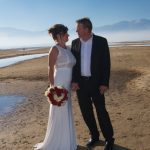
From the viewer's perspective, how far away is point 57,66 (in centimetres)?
740

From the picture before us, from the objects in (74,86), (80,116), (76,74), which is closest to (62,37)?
(76,74)

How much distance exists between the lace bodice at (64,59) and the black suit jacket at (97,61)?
13 cm

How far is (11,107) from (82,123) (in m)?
3.30

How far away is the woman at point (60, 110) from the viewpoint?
24.0ft

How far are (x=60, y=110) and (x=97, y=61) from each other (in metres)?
1.06

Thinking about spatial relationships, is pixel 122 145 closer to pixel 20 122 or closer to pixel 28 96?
pixel 20 122

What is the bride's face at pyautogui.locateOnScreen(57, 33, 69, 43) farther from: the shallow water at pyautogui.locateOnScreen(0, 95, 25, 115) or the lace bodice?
the shallow water at pyautogui.locateOnScreen(0, 95, 25, 115)

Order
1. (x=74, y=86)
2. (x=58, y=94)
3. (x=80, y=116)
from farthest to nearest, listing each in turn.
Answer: (x=80, y=116) → (x=74, y=86) → (x=58, y=94)

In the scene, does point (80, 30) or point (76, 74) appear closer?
point (80, 30)

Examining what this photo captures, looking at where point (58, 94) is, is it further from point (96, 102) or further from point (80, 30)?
point (80, 30)

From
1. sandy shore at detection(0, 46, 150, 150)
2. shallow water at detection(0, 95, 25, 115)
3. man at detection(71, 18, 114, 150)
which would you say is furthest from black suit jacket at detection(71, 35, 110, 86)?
shallow water at detection(0, 95, 25, 115)

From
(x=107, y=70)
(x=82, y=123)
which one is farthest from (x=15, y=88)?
(x=107, y=70)

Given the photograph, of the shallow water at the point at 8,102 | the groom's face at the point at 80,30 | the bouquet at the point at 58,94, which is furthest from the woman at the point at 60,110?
the shallow water at the point at 8,102

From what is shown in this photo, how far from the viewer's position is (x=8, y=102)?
1339 centimetres
